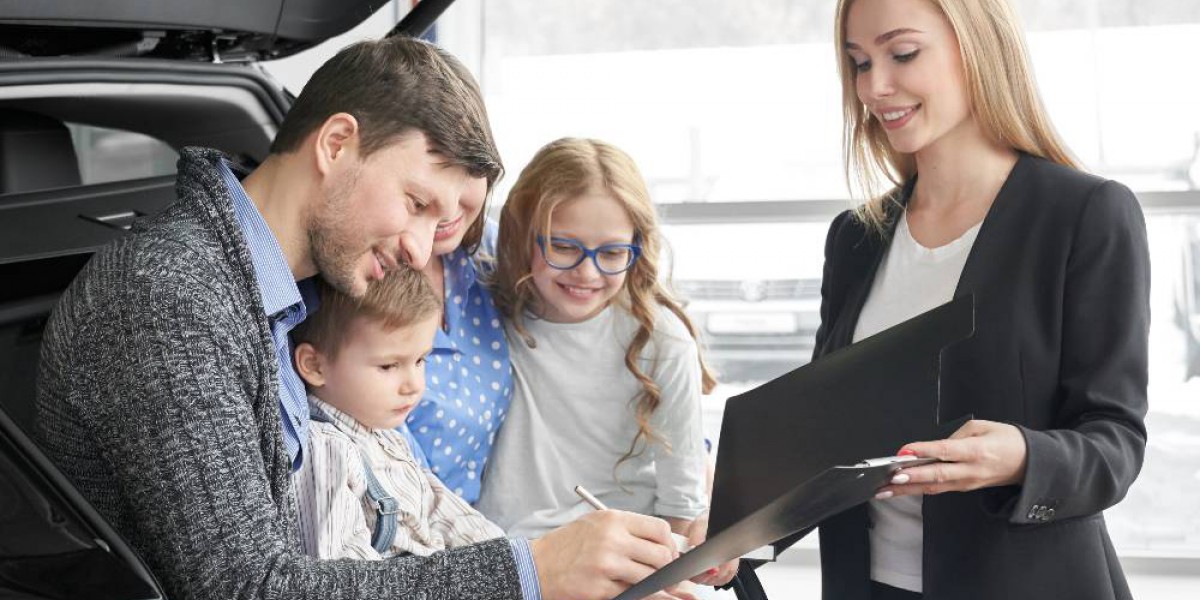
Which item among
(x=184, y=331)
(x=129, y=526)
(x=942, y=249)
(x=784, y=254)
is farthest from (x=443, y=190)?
(x=784, y=254)

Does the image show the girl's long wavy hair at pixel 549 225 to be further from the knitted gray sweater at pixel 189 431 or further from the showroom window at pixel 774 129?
the showroom window at pixel 774 129

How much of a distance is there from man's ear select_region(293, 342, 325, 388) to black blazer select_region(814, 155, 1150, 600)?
2.38 ft

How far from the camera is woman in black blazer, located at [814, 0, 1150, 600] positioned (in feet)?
4.19

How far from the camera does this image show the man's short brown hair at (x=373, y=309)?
1353 mm

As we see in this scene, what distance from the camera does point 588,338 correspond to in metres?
1.64

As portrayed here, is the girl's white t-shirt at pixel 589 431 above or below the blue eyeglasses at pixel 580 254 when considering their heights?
below

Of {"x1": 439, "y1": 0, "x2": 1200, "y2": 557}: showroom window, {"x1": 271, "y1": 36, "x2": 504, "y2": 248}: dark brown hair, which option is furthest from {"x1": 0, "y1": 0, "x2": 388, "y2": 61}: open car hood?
{"x1": 439, "y1": 0, "x2": 1200, "y2": 557}: showroom window

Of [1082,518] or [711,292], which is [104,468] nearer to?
[1082,518]

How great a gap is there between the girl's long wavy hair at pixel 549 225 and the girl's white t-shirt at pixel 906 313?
0.30 metres

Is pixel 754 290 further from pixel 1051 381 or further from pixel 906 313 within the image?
pixel 1051 381

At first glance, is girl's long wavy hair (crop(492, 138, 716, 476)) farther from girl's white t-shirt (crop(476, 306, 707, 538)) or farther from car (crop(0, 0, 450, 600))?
car (crop(0, 0, 450, 600))

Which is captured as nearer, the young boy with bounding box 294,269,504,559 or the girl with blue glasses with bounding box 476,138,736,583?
the young boy with bounding box 294,269,504,559

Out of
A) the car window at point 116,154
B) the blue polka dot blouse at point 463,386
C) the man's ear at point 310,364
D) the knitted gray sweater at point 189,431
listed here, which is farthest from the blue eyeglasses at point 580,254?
the car window at point 116,154

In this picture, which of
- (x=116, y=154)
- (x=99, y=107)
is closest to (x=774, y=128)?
(x=116, y=154)
